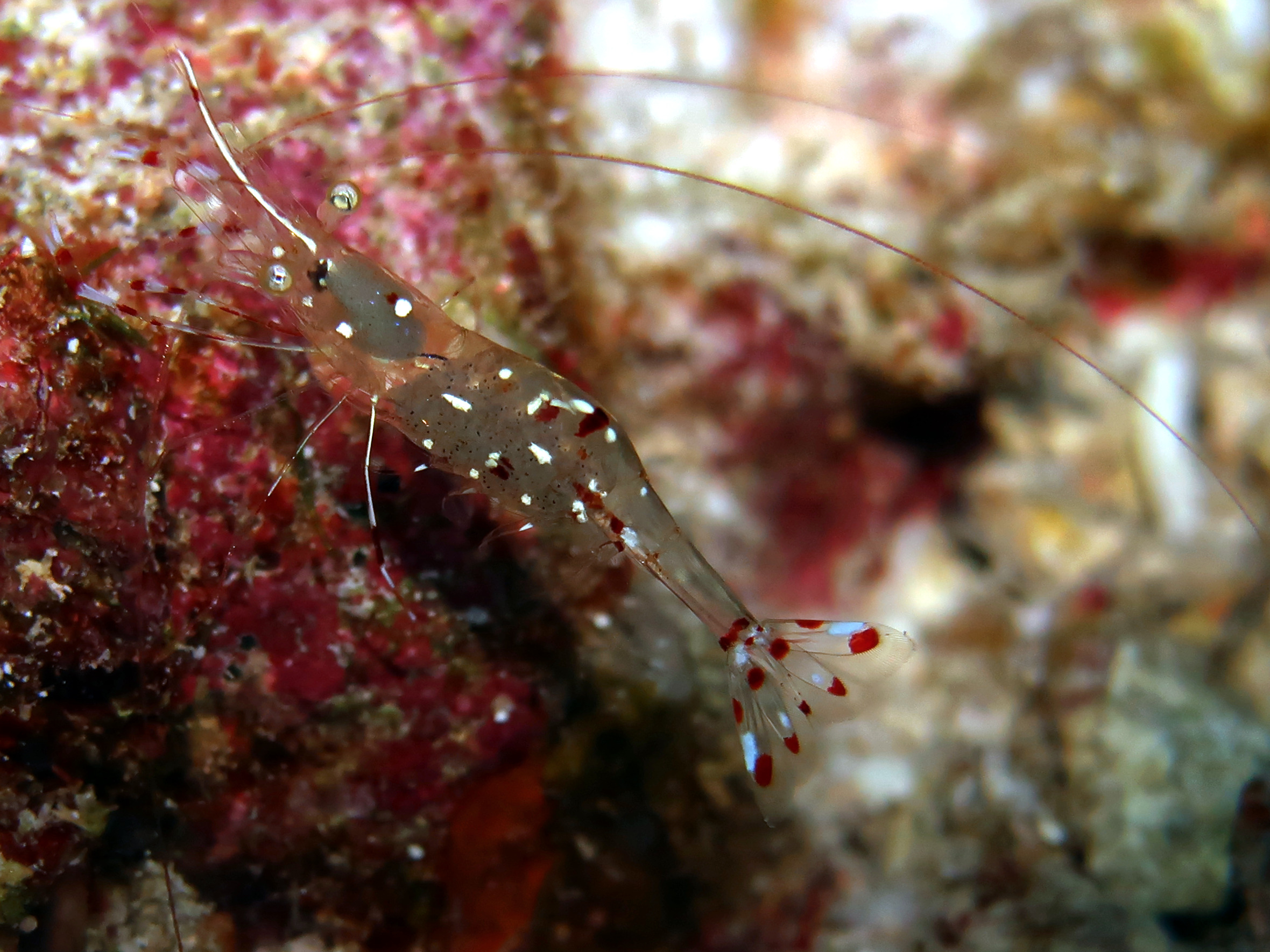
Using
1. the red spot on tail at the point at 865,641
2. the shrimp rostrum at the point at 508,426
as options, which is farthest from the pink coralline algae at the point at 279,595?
the red spot on tail at the point at 865,641

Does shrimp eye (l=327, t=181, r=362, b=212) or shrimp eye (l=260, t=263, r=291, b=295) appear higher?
shrimp eye (l=327, t=181, r=362, b=212)

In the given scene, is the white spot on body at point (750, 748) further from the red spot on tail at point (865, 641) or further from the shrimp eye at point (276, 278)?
the shrimp eye at point (276, 278)

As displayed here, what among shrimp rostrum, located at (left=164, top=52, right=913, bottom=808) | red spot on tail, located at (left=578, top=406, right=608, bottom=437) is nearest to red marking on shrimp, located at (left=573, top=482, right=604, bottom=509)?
shrimp rostrum, located at (left=164, top=52, right=913, bottom=808)

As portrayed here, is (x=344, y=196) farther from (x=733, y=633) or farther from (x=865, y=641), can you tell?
(x=865, y=641)

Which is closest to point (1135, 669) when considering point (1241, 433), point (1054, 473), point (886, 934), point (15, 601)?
point (1054, 473)

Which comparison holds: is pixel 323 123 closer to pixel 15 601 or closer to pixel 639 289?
pixel 639 289

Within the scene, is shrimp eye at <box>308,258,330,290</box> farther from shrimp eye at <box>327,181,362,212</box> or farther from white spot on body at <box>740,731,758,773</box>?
white spot on body at <box>740,731,758,773</box>
